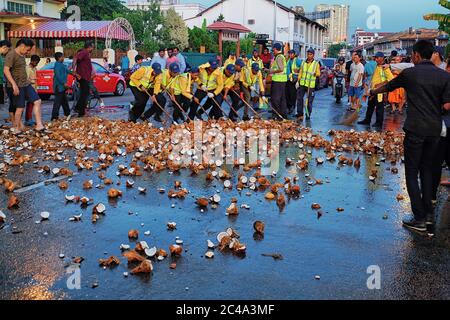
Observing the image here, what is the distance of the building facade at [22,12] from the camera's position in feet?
101

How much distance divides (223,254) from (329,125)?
950 centimetres

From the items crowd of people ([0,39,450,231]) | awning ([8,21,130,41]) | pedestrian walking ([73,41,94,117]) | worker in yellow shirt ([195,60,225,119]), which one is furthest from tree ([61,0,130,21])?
worker in yellow shirt ([195,60,225,119])

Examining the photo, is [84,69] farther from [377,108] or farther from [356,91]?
[356,91]

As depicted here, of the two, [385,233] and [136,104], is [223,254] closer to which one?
[385,233]

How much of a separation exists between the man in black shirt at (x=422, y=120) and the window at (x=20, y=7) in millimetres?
31669

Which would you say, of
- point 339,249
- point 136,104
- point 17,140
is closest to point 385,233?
point 339,249

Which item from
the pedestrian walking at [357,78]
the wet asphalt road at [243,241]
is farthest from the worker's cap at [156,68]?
the pedestrian walking at [357,78]

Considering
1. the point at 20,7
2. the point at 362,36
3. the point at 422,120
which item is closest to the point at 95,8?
the point at 20,7

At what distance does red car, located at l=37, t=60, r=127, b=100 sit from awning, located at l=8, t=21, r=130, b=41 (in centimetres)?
1115

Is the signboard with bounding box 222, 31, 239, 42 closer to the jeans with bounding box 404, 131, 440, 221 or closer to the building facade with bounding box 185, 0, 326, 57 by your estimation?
the building facade with bounding box 185, 0, 326, 57

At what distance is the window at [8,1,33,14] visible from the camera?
3221 centimetres

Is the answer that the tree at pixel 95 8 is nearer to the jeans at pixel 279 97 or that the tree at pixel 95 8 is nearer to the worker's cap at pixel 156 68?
the jeans at pixel 279 97

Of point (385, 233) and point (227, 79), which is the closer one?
point (385, 233)

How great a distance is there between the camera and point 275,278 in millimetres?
4129
